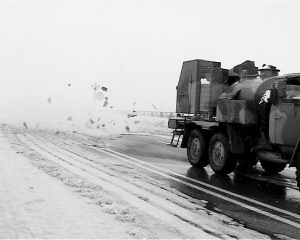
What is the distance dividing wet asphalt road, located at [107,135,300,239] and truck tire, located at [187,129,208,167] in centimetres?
21

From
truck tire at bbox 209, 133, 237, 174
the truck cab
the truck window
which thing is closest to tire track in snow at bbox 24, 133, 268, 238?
the truck cab

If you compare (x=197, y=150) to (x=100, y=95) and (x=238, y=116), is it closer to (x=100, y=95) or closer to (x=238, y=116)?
(x=238, y=116)

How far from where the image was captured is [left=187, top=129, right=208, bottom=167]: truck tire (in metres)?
10.9

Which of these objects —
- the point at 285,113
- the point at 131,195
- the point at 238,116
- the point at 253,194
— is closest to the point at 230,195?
the point at 253,194

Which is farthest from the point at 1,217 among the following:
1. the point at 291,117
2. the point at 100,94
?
the point at 100,94

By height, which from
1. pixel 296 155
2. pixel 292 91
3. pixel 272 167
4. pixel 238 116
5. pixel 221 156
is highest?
pixel 292 91

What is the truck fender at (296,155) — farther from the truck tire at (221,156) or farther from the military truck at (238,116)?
the truck tire at (221,156)

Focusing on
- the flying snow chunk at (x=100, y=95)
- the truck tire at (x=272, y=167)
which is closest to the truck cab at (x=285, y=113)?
the truck tire at (x=272, y=167)

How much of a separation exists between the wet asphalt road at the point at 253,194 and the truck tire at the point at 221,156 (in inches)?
7.6

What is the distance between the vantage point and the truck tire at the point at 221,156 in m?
9.91

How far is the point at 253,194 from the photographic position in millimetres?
7797

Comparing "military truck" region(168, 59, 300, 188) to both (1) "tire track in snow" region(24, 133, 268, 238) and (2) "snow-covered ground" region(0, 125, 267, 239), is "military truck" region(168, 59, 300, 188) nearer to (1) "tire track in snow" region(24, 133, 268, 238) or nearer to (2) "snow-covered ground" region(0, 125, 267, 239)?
(2) "snow-covered ground" region(0, 125, 267, 239)

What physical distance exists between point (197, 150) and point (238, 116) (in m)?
2.05

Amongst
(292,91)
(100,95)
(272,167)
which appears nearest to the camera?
(292,91)
